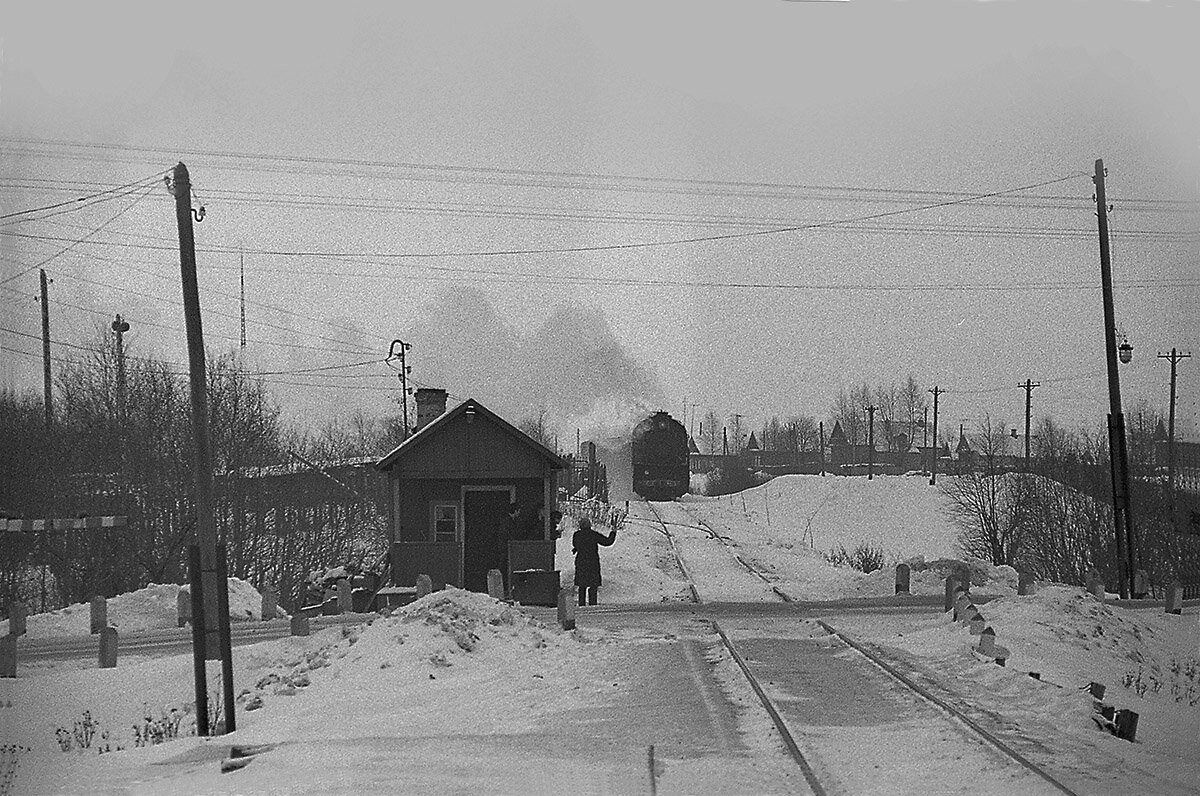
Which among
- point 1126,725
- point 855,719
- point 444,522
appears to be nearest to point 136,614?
point 444,522

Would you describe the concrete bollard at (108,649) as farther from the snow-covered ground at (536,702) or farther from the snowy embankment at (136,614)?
the snowy embankment at (136,614)

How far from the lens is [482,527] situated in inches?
1141

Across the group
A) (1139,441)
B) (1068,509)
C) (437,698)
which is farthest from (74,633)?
(1068,509)

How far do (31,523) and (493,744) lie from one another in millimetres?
18514

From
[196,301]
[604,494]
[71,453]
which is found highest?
[196,301]

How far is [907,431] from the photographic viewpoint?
141250 millimetres

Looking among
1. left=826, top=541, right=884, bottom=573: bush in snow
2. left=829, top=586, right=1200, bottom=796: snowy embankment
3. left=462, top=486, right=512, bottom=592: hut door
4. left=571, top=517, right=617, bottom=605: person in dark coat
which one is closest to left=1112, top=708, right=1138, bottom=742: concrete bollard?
left=829, top=586, right=1200, bottom=796: snowy embankment

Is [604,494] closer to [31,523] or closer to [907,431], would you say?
[31,523]

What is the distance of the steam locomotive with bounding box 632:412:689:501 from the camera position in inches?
2884

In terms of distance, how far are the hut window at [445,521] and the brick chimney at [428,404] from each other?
6.06m

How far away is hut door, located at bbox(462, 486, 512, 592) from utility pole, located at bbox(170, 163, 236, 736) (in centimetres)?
1253

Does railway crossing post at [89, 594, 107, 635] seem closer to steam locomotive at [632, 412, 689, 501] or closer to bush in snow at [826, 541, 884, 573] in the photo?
bush in snow at [826, 541, 884, 573]

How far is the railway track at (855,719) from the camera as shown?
8.50 metres

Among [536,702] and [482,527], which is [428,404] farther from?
[536,702]
